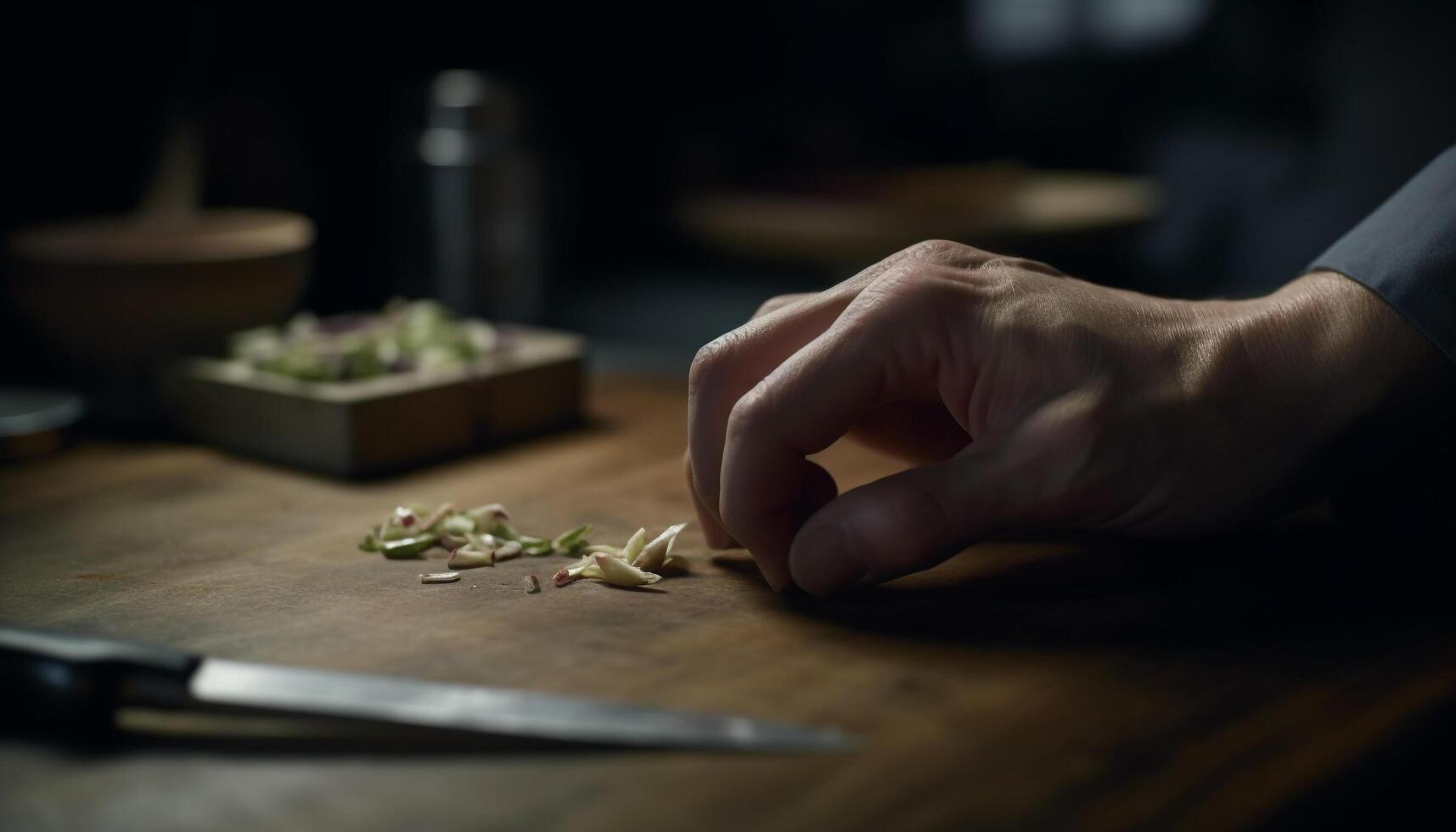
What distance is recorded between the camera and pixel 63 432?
109 centimetres

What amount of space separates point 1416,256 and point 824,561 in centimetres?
43

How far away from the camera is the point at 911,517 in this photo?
64 centimetres

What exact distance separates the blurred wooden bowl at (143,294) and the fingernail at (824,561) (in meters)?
0.72

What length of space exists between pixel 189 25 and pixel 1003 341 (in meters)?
1.30

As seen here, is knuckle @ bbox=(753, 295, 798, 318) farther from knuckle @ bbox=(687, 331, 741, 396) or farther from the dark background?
the dark background

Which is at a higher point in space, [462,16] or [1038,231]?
[462,16]

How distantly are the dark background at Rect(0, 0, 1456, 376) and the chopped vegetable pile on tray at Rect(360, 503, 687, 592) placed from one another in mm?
685

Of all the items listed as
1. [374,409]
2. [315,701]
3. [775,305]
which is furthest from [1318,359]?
[374,409]

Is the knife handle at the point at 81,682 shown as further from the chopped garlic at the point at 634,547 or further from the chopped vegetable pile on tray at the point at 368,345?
the chopped vegetable pile on tray at the point at 368,345

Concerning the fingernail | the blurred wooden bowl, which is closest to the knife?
the fingernail

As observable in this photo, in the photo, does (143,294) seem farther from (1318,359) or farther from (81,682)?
(1318,359)

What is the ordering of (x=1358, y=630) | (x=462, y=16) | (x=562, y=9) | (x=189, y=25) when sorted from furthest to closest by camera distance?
(x=562, y=9), (x=462, y=16), (x=189, y=25), (x=1358, y=630)

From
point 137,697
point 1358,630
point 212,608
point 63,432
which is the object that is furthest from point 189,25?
point 1358,630

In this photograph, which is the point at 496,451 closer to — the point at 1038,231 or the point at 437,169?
the point at 437,169
